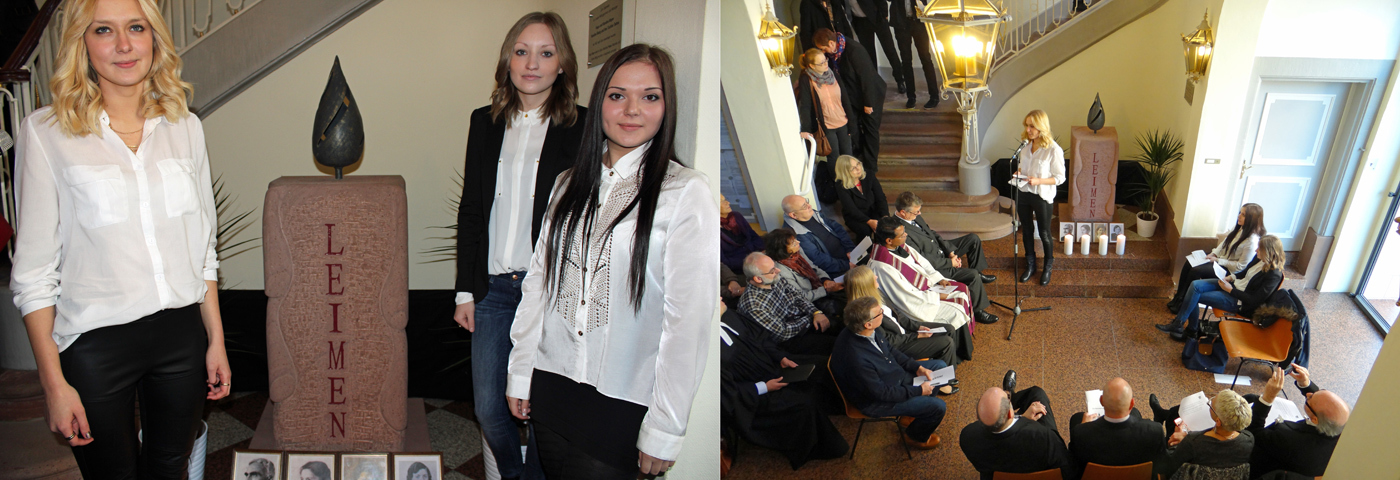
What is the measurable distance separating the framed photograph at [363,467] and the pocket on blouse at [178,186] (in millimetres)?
920

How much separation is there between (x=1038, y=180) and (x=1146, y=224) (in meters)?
1.23

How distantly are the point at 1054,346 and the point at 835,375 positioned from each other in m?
2.05

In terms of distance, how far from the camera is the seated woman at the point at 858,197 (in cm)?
590

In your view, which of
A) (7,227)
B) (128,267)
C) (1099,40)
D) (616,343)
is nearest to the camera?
(616,343)

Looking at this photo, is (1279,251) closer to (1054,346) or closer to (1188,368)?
(1188,368)

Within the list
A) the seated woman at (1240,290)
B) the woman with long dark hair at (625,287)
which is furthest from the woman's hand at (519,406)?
the seated woman at (1240,290)

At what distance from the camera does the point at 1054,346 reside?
203 inches

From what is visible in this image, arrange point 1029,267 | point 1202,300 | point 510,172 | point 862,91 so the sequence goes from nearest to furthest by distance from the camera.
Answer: point 510,172, point 1202,300, point 1029,267, point 862,91

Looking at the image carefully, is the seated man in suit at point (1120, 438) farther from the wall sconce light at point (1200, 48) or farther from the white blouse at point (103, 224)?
the wall sconce light at point (1200, 48)

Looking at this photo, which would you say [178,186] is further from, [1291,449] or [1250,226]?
[1250,226]

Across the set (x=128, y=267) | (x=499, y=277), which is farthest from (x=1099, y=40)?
(x=128, y=267)

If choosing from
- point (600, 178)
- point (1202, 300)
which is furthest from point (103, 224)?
point (1202, 300)

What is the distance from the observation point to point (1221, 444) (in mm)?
3049

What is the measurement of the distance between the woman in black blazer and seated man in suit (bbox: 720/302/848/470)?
63.3 inches
